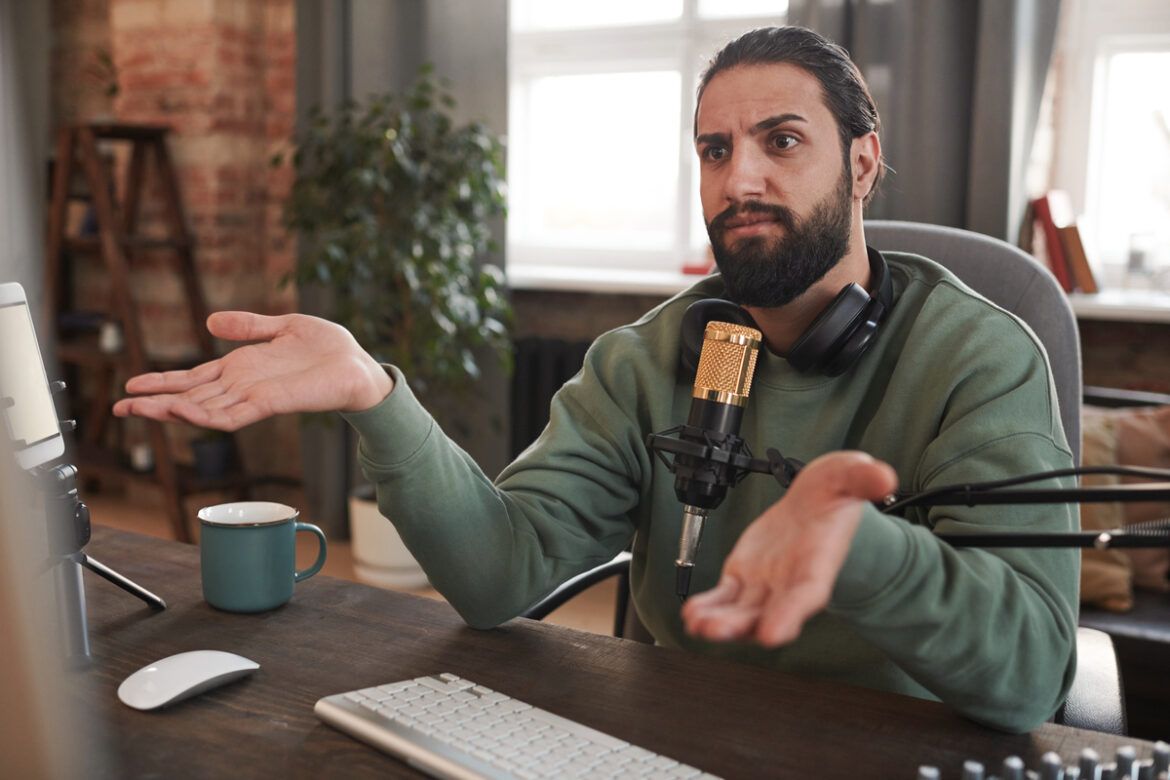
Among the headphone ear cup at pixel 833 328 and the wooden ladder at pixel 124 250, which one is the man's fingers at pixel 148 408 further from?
the wooden ladder at pixel 124 250

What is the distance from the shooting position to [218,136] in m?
4.02

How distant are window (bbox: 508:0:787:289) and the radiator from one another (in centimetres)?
21

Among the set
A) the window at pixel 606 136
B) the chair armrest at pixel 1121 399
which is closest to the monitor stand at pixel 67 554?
the chair armrest at pixel 1121 399

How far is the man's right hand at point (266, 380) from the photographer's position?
96cm

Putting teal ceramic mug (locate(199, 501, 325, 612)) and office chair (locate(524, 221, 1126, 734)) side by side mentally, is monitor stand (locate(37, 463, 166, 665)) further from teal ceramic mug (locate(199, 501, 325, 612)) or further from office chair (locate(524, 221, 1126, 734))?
office chair (locate(524, 221, 1126, 734))

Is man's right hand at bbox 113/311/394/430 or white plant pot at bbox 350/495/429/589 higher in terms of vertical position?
man's right hand at bbox 113/311/394/430

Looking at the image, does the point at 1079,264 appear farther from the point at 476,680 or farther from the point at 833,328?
the point at 476,680

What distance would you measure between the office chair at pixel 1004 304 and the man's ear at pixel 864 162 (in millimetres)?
187

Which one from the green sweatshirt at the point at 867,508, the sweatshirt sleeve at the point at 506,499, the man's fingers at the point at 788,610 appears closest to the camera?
the man's fingers at the point at 788,610

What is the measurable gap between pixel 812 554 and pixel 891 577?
17 cm

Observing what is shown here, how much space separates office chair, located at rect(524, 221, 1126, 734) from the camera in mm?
1354

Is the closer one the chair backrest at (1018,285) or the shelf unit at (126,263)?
the chair backrest at (1018,285)

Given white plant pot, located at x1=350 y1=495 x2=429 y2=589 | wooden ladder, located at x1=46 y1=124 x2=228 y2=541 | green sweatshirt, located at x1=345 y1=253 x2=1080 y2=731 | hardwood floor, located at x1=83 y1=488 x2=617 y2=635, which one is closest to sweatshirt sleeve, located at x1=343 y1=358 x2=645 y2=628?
green sweatshirt, located at x1=345 y1=253 x2=1080 y2=731

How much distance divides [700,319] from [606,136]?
9.03 ft
